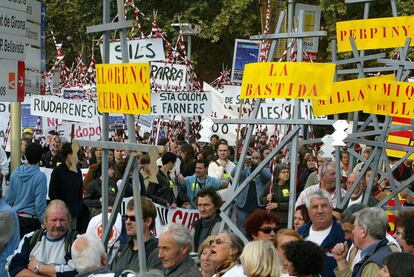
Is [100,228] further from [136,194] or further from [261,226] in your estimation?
[136,194]

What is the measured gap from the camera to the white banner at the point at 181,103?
1831 cm

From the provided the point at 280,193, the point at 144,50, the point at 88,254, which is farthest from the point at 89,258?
the point at 144,50

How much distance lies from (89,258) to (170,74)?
47.4 ft

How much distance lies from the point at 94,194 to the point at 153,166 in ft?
21.3

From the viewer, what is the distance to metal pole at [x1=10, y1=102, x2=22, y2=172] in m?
13.2

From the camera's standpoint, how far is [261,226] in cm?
906

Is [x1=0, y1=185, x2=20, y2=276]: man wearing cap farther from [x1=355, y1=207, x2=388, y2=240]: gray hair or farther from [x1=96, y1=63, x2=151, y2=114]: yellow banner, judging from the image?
[x1=355, y1=207, x2=388, y2=240]: gray hair

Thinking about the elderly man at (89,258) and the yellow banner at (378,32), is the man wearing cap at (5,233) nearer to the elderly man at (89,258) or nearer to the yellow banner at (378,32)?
the elderly man at (89,258)

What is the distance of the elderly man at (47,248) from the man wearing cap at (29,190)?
3958mm

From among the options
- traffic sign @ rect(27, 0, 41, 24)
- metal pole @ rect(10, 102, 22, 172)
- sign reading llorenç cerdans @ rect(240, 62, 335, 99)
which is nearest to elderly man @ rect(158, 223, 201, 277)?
sign reading llorenç cerdans @ rect(240, 62, 335, 99)

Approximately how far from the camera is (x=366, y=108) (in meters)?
11.2

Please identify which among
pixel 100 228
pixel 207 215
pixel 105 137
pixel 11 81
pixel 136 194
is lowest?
pixel 100 228

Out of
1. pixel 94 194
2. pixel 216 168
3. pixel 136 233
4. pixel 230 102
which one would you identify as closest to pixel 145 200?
pixel 136 233

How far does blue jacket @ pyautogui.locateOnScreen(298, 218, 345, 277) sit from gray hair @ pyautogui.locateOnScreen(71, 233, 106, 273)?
88.2 inches
